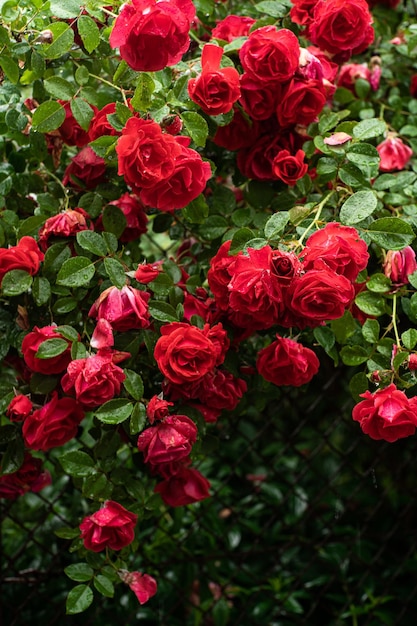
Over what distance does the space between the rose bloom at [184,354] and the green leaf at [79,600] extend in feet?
1.05

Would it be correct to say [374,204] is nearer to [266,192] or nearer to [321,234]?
[321,234]

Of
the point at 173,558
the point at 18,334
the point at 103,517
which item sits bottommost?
the point at 173,558

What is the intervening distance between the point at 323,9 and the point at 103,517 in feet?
2.47

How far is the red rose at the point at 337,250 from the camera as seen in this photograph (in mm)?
904

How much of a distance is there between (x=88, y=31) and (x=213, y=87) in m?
0.17

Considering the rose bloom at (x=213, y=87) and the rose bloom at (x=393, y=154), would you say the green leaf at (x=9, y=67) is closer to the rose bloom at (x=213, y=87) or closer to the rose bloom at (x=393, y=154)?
the rose bloom at (x=213, y=87)

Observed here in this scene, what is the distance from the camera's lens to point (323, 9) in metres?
1.12

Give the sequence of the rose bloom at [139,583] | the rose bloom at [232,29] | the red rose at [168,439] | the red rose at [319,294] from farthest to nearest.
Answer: the rose bloom at [232,29]
the rose bloom at [139,583]
the red rose at [168,439]
the red rose at [319,294]

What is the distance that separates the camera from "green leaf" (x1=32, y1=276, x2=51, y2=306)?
3.46 feet

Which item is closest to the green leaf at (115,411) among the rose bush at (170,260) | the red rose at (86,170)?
the rose bush at (170,260)


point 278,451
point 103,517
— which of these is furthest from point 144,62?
point 278,451

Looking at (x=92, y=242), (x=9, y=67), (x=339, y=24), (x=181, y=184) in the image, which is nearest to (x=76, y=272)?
(x=92, y=242)

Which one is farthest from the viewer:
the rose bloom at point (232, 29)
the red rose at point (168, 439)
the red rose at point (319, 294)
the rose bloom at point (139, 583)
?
the rose bloom at point (232, 29)

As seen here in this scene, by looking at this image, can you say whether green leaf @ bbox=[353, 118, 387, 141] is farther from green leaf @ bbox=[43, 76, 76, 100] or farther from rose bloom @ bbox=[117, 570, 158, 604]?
rose bloom @ bbox=[117, 570, 158, 604]
